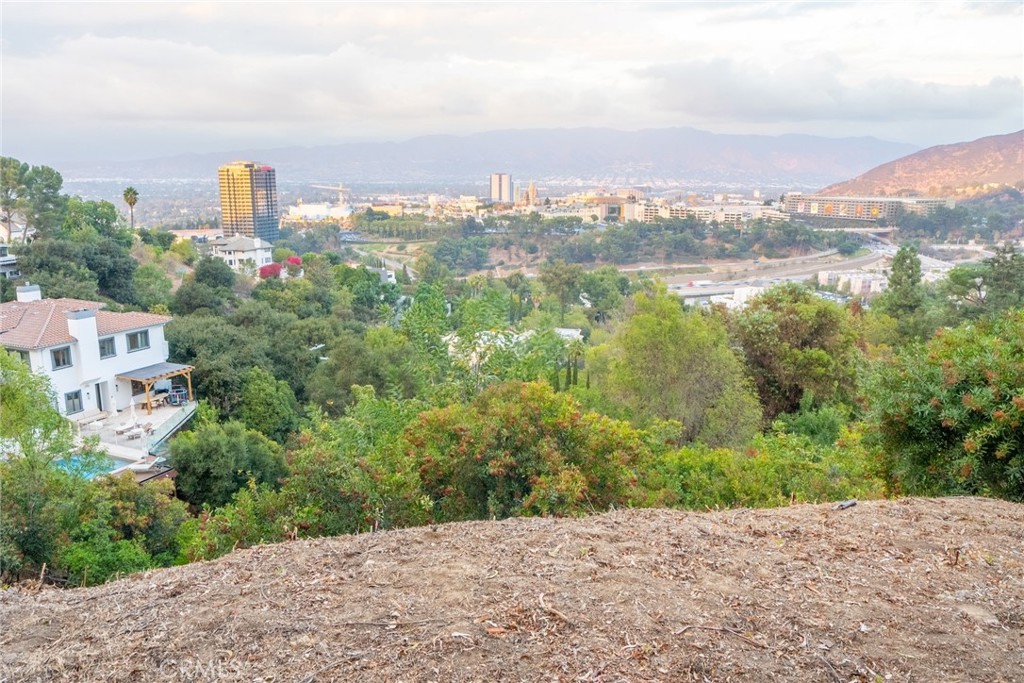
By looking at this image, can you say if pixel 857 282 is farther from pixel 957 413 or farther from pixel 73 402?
pixel 957 413

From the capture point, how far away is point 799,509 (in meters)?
5.17

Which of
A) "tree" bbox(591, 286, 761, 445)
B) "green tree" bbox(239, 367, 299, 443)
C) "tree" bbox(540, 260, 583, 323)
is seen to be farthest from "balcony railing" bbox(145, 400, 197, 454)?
"tree" bbox(540, 260, 583, 323)

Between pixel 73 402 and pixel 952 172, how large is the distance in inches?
2768

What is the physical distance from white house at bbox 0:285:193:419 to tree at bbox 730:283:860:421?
Answer: 13.2 m

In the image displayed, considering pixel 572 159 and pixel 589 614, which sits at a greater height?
pixel 572 159

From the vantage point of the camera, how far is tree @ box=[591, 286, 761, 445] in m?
12.3

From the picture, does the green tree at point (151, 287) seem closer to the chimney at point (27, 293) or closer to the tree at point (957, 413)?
the chimney at point (27, 293)

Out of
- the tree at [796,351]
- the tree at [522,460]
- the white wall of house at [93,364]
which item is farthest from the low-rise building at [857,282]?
the tree at [522,460]

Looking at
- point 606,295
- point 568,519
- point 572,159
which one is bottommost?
point 606,295

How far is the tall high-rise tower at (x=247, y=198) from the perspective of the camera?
254 ft

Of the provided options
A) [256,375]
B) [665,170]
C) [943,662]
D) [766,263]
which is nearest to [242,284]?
[256,375]

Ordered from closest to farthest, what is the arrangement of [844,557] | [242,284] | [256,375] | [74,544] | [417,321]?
[844,557], [74,544], [417,321], [256,375], [242,284]

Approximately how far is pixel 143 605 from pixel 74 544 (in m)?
4.12

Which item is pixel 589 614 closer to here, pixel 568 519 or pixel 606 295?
pixel 568 519
